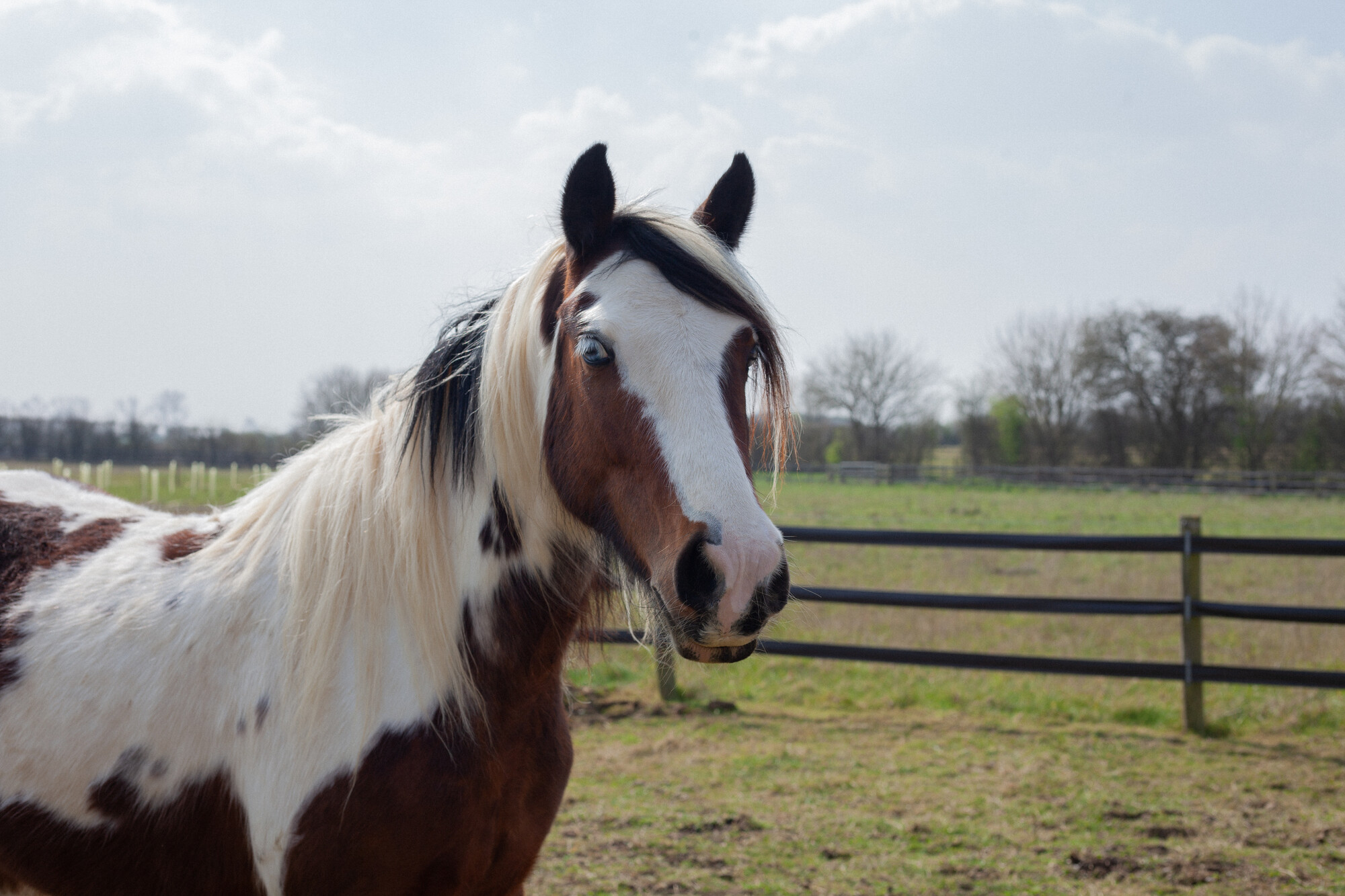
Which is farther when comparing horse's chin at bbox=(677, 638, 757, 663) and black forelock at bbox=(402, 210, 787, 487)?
black forelock at bbox=(402, 210, 787, 487)

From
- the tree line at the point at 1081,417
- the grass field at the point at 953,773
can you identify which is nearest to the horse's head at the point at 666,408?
the grass field at the point at 953,773

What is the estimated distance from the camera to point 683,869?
3273mm

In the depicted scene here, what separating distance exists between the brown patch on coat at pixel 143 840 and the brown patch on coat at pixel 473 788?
0.19 m

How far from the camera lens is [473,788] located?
1510mm

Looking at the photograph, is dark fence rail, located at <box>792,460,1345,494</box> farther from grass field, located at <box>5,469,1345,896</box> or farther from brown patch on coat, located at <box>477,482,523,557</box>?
brown patch on coat, located at <box>477,482,523,557</box>

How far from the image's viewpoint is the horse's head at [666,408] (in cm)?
123

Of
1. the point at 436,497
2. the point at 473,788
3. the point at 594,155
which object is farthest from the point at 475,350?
the point at 473,788

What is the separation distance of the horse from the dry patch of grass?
1.94 meters

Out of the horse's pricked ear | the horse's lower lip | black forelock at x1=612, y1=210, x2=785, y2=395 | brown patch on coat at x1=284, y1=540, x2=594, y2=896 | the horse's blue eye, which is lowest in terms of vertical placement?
brown patch on coat at x1=284, y1=540, x2=594, y2=896

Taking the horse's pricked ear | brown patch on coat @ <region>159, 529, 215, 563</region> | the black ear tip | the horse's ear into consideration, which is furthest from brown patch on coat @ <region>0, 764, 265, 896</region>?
the horse's ear

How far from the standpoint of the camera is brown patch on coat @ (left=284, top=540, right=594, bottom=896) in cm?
144

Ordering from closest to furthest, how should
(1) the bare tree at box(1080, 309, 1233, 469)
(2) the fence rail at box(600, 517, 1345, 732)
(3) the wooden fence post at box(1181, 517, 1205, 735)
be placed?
(2) the fence rail at box(600, 517, 1345, 732) → (3) the wooden fence post at box(1181, 517, 1205, 735) → (1) the bare tree at box(1080, 309, 1233, 469)

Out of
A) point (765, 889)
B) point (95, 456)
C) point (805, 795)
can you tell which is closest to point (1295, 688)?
point (805, 795)

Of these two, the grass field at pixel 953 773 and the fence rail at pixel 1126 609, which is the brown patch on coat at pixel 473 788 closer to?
the grass field at pixel 953 773
